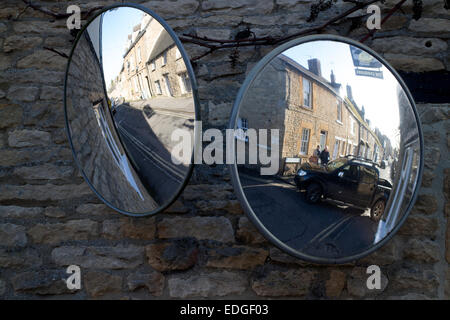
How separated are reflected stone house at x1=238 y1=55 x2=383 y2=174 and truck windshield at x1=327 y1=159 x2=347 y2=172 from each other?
3cm

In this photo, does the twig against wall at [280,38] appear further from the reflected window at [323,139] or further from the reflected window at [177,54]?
the reflected window at [323,139]

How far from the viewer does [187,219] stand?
1.88 m

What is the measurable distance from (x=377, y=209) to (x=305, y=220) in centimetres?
39

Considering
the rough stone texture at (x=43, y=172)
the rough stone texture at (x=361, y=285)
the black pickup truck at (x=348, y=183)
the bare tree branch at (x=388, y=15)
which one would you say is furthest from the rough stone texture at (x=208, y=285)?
the bare tree branch at (x=388, y=15)

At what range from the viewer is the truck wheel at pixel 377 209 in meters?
1.50

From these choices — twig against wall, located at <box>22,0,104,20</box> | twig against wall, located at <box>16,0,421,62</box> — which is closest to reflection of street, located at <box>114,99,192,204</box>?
twig against wall, located at <box>16,0,421,62</box>

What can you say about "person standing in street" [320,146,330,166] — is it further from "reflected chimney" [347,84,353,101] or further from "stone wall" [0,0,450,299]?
"stone wall" [0,0,450,299]

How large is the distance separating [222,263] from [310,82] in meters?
1.21

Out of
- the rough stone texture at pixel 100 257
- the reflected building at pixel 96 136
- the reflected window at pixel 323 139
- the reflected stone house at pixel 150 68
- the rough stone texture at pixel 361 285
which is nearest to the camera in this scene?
the reflected window at pixel 323 139

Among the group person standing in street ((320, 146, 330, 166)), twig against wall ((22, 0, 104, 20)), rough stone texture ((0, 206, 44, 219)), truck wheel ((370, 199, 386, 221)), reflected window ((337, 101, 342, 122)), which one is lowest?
rough stone texture ((0, 206, 44, 219))

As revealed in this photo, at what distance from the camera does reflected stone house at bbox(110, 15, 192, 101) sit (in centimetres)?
152

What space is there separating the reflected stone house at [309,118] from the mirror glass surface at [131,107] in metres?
0.43

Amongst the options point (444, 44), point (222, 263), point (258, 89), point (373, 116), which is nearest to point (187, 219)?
point (222, 263)

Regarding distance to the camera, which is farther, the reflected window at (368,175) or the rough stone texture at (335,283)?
the rough stone texture at (335,283)
